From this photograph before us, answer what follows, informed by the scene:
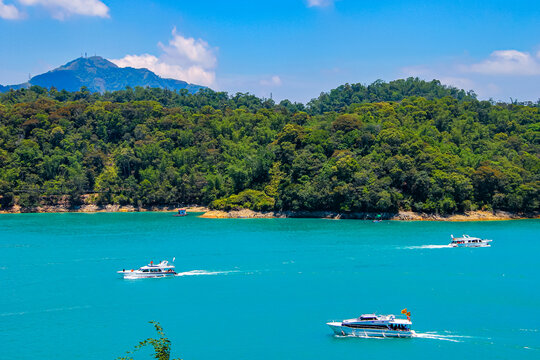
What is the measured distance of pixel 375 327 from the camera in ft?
108

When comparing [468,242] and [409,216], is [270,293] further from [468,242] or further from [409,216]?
[409,216]

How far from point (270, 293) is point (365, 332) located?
11.1 metres

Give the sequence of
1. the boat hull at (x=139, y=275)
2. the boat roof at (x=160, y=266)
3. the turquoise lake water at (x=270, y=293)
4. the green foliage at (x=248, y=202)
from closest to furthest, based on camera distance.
Answer: the turquoise lake water at (x=270, y=293)
the boat hull at (x=139, y=275)
the boat roof at (x=160, y=266)
the green foliage at (x=248, y=202)

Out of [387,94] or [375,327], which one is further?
[387,94]

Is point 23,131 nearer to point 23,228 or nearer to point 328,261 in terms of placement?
point 23,228

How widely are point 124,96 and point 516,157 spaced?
121 meters

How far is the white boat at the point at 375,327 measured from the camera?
32.6 metres

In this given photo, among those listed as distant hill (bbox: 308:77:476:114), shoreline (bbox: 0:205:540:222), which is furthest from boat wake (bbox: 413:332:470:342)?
distant hill (bbox: 308:77:476:114)

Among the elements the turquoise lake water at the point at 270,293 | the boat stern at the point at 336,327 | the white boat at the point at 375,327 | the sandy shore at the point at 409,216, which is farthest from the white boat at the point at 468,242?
the boat stern at the point at 336,327

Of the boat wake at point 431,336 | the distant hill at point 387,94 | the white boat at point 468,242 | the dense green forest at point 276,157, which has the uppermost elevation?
the distant hill at point 387,94

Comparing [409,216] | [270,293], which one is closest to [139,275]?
[270,293]

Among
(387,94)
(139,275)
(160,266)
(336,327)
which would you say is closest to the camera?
(336,327)

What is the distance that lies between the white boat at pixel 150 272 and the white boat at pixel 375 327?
2110 centimetres

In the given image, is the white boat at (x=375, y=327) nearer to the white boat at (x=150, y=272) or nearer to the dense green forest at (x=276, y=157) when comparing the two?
the white boat at (x=150, y=272)
